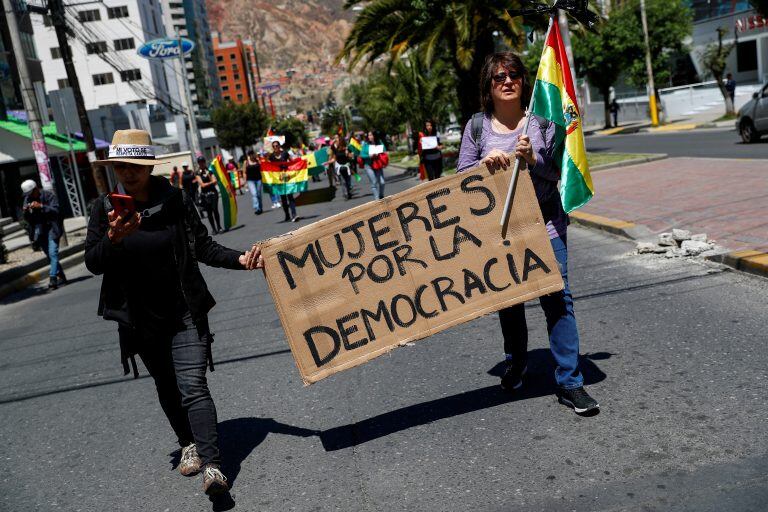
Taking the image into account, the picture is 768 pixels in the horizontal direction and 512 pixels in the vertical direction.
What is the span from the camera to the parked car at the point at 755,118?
20.7 meters

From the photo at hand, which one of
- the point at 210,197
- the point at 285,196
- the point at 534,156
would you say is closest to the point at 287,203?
the point at 285,196

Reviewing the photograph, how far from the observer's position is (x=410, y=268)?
4.58 metres

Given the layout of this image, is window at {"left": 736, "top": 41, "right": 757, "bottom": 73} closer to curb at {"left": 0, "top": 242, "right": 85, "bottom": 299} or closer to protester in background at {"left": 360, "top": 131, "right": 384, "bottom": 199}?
protester in background at {"left": 360, "top": 131, "right": 384, "bottom": 199}

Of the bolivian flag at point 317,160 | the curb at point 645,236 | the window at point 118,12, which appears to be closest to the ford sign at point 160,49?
the bolivian flag at point 317,160

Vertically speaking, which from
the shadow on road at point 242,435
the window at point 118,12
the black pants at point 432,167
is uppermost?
the window at point 118,12

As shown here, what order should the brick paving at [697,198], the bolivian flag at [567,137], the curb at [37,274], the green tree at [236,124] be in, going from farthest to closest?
the green tree at [236,124]
the curb at [37,274]
the brick paving at [697,198]
the bolivian flag at [567,137]

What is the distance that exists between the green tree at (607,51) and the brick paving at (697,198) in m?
28.3

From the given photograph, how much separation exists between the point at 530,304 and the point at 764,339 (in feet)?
7.76

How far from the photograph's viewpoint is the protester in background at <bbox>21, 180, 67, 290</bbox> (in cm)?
1318

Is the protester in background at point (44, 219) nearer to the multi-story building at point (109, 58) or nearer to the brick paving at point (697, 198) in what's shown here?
the brick paving at point (697, 198)

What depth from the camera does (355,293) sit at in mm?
4531

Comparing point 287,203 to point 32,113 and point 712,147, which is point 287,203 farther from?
point 712,147

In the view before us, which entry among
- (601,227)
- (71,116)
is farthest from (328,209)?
(601,227)

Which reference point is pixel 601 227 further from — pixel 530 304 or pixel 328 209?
pixel 328 209
